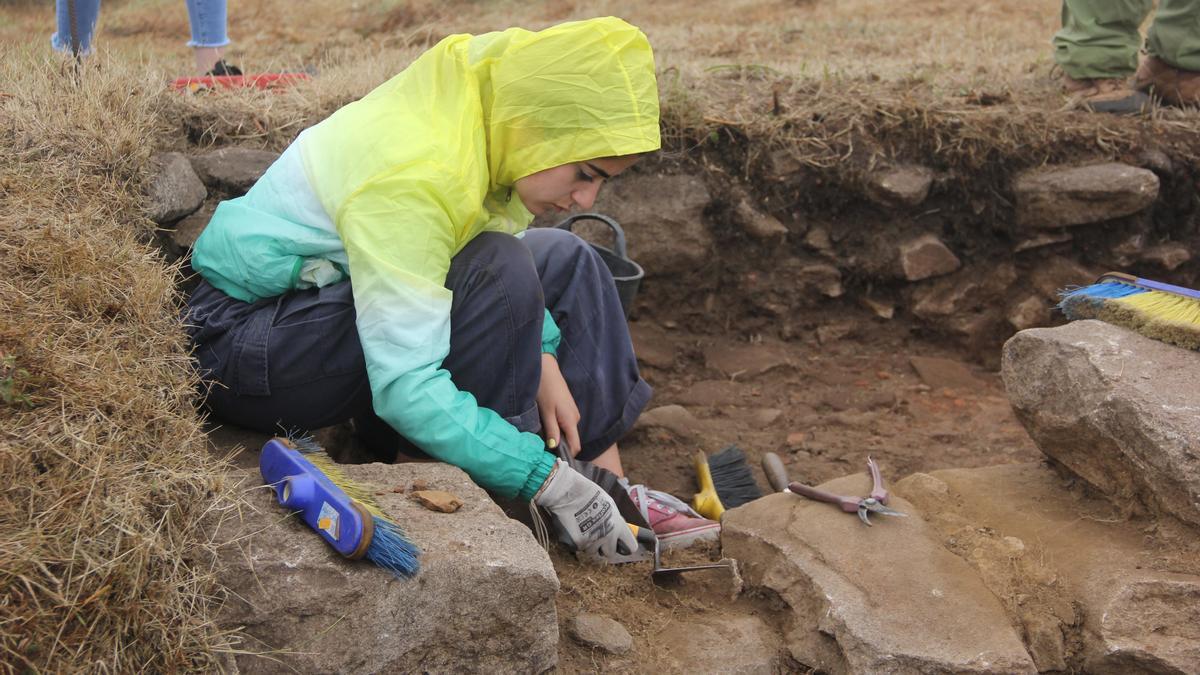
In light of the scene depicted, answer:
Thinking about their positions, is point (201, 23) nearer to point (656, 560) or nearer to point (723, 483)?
point (723, 483)

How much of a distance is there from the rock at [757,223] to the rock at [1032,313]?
2.97 ft

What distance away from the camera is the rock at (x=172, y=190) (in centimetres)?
273

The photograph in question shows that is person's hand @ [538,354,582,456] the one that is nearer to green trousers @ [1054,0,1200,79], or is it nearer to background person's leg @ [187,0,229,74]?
background person's leg @ [187,0,229,74]

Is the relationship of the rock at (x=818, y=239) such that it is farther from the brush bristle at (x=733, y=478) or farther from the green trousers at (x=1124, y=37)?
the green trousers at (x=1124, y=37)

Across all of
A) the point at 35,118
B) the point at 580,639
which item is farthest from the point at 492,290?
the point at 35,118

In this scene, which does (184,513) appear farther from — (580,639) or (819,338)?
(819,338)

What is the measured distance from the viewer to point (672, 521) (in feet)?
8.80

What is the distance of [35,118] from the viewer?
2.69m

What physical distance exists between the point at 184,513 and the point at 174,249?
1.32m


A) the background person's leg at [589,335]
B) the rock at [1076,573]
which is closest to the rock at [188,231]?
the background person's leg at [589,335]

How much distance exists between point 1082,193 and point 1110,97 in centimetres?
49

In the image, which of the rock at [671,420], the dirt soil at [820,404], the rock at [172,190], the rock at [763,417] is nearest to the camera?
the rock at [172,190]

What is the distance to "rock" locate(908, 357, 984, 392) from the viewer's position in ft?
12.6

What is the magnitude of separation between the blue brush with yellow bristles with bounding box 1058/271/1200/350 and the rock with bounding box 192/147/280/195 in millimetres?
2226
